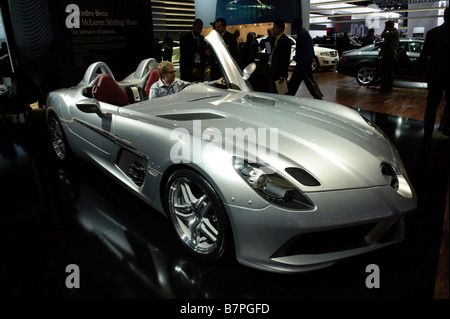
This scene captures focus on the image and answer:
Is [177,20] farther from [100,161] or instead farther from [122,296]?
Answer: [122,296]

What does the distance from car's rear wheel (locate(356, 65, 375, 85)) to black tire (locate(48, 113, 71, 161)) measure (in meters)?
7.80

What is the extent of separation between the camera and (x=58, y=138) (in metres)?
3.72

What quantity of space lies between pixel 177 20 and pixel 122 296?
19049 millimetres

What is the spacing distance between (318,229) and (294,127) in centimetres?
80

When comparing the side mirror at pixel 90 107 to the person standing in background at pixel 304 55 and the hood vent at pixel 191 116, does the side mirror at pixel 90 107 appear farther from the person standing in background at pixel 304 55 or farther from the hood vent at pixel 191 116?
the person standing in background at pixel 304 55

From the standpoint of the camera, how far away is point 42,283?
1896 mm

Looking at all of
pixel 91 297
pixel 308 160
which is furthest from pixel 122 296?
pixel 308 160

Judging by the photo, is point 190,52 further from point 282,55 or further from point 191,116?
point 191,116

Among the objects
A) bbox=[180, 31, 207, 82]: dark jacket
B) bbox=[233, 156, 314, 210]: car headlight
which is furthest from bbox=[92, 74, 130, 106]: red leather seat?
bbox=[180, 31, 207, 82]: dark jacket

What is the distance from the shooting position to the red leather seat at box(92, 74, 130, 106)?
9.85 feet

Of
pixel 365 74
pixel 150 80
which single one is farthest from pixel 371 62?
pixel 150 80

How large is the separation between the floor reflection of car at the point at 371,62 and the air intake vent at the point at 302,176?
8.02 m

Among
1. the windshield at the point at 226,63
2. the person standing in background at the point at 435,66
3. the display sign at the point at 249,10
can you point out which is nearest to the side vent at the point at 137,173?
the windshield at the point at 226,63

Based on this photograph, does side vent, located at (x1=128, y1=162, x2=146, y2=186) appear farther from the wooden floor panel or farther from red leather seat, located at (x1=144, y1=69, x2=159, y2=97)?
the wooden floor panel
